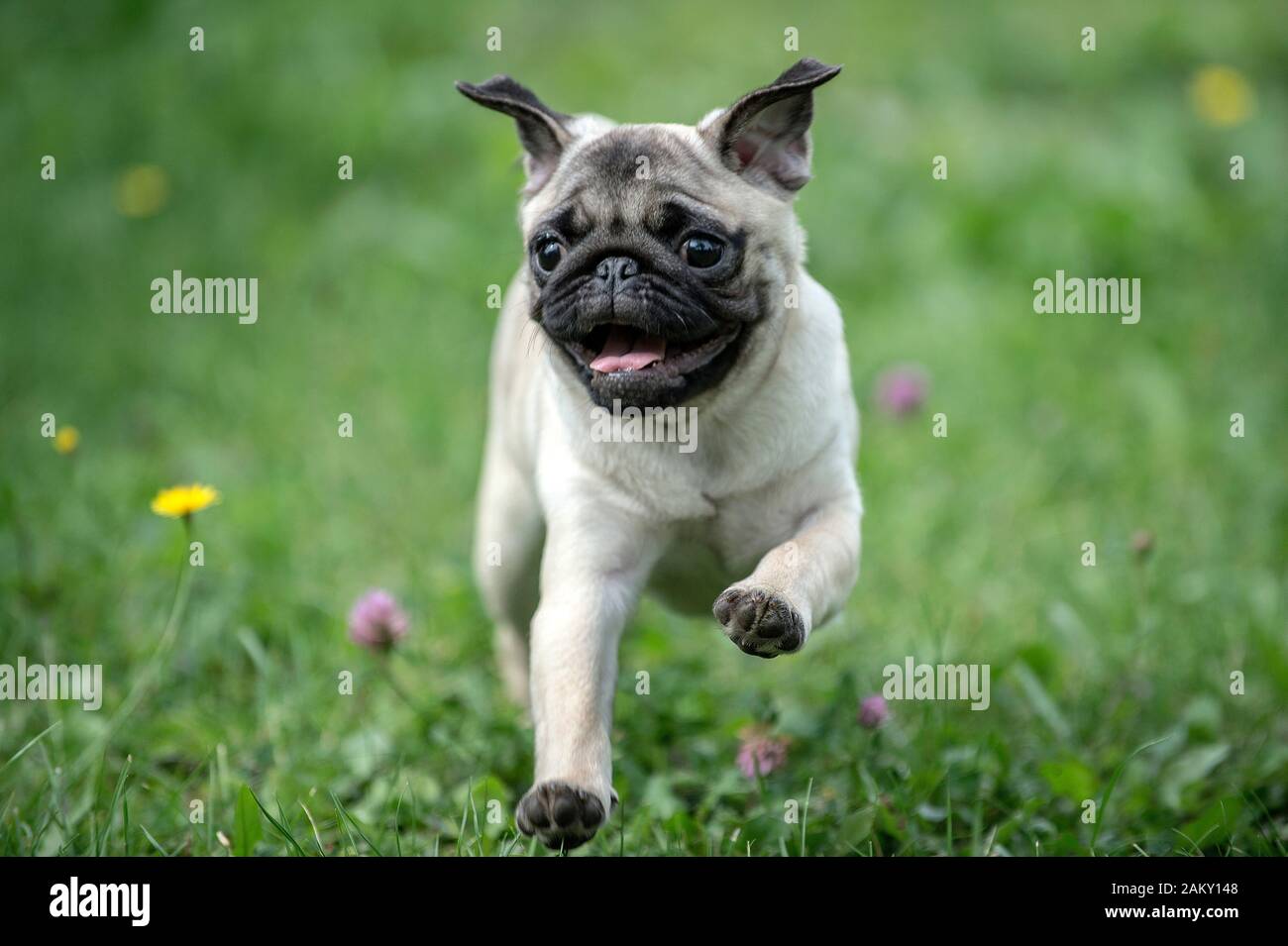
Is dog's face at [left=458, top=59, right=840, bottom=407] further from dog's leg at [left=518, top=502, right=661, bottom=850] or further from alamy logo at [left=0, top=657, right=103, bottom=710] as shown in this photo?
alamy logo at [left=0, top=657, right=103, bottom=710]

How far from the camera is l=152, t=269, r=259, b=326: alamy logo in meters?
8.77

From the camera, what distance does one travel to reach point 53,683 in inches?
197

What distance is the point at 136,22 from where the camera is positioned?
37.9 feet

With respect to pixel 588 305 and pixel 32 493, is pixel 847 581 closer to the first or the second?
pixel 588 305

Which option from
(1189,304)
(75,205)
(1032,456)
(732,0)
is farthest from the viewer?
(732,0)

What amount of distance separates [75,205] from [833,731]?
23.4 feet

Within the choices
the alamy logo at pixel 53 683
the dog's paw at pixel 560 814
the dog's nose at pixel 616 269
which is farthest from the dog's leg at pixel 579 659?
the alamy logo at pixel 53 683

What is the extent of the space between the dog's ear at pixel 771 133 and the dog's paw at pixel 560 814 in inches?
74.0

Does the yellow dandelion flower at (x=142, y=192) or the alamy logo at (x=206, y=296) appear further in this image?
the yellow dandelion flower at (x=142, y=192)

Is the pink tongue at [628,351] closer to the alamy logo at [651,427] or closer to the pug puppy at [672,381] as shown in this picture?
the pug puppy at [672,381]

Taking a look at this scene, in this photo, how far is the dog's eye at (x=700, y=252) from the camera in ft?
13.1

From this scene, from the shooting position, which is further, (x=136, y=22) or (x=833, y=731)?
(x=136, y=22)

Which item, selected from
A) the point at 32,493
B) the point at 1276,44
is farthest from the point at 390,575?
the point at 1276,44
